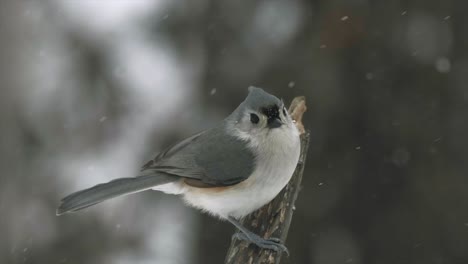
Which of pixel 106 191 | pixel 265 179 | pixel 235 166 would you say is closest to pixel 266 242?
pixel 265 179

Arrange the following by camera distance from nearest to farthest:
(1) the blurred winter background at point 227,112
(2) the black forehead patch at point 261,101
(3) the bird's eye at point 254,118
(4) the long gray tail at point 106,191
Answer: (4) the long gray tail at point 106,191 < (2) the black forehead patch at point 261,101 < (3) the bird's eye at point 254,118 < (1) the blurred winter background at point 227,112

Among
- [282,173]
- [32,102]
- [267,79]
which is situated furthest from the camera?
[32,102]

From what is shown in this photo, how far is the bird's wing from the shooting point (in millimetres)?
4523

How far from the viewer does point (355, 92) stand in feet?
24.2

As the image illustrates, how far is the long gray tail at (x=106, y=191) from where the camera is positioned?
4.14 m

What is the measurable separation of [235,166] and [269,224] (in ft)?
1.30

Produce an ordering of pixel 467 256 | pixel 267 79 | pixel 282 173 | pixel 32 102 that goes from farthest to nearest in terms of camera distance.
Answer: pixel 32 102 < pixel 267 79 < pixel 467 256 < pixel 282 173

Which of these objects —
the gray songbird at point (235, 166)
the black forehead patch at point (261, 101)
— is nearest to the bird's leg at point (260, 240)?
the gray songbird at point (235, 166)

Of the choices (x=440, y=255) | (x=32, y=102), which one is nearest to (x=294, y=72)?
(x=440, y=255)

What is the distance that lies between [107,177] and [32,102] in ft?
4.05

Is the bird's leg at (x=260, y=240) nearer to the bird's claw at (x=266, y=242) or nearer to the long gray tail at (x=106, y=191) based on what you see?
the bird's claw at (x=266, y=242)

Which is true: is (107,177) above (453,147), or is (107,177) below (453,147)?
above

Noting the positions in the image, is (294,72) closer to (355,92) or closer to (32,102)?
(355,92)

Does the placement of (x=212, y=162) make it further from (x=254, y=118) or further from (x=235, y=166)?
(x=254, y=118)
